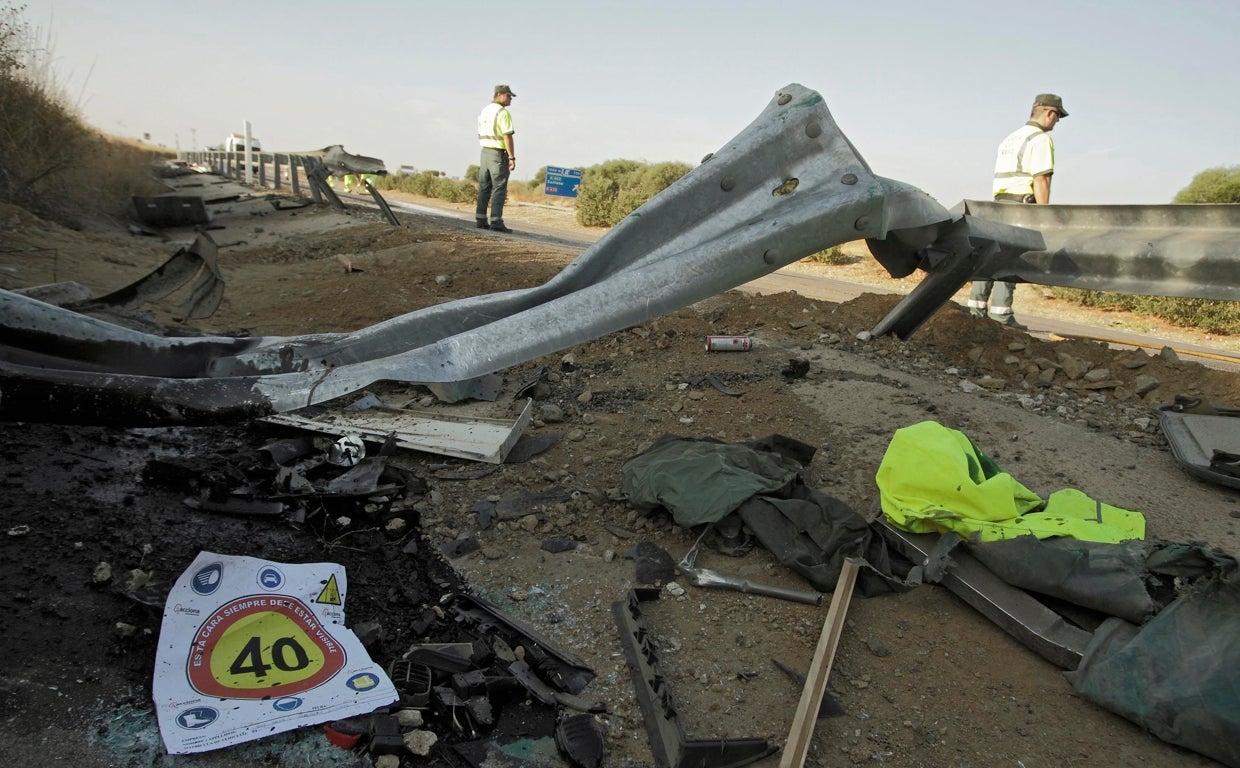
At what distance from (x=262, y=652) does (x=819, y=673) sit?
1.79 meters

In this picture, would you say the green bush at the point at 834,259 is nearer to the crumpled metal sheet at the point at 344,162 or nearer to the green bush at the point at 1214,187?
the green bush at the point at 1214,187

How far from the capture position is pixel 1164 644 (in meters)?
2.35

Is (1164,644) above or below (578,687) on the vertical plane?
above

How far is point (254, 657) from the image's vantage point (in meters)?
2.32

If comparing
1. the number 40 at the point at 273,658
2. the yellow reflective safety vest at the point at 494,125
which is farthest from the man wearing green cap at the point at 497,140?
the number 40 at the point at 273,658

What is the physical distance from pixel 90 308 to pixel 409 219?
10963 mm

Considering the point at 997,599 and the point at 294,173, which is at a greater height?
the point at 294,173

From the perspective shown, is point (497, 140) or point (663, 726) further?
point (497, 140)

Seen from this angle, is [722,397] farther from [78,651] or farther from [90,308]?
[90,308]

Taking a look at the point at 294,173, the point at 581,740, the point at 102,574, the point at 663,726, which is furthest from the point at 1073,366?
the point at 294,173

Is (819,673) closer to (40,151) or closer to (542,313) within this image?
(542,313)

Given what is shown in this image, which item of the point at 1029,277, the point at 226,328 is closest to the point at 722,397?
the point at 1029,277

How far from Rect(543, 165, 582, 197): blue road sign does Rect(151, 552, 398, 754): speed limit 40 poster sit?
26594 mm

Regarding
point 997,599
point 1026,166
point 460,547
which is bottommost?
point 460,547
